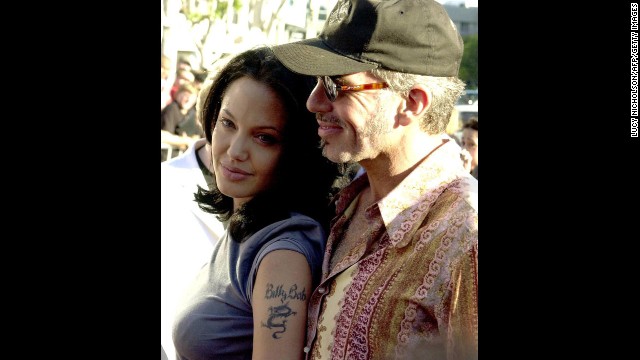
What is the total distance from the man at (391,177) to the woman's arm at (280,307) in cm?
4

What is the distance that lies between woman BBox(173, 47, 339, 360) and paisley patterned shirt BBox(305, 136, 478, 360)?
9 cm

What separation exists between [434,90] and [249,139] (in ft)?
1.82

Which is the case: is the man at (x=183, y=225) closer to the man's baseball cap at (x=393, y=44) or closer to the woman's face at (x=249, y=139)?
the woman's face at (x=249, y=139)

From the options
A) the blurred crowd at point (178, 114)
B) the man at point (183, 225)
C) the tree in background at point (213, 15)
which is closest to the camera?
the man at point (183, 225)

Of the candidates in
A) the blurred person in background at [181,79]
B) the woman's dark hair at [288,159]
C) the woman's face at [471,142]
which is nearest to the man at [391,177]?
the woman's dark hair at [288,159]

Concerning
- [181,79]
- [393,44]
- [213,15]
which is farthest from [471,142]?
[393,44]

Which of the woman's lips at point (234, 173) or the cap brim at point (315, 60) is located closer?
the cap brim at point (315, 60)

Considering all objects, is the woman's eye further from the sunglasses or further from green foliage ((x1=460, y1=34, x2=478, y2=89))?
green foliage ((x1=460, y1=34, x2=478, y2=89))

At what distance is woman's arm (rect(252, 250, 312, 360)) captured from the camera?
2018mm

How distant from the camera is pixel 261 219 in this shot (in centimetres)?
225

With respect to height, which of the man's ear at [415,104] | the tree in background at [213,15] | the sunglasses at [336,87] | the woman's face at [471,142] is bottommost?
the woman's face at [471,142]

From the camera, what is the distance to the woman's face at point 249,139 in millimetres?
2227

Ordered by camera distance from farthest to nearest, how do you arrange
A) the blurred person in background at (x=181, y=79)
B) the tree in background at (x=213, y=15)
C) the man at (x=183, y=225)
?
the blurred person in background at (x=181, y=79), the tree in background at (x=213, y=15), the man at (x=183, y=225)
